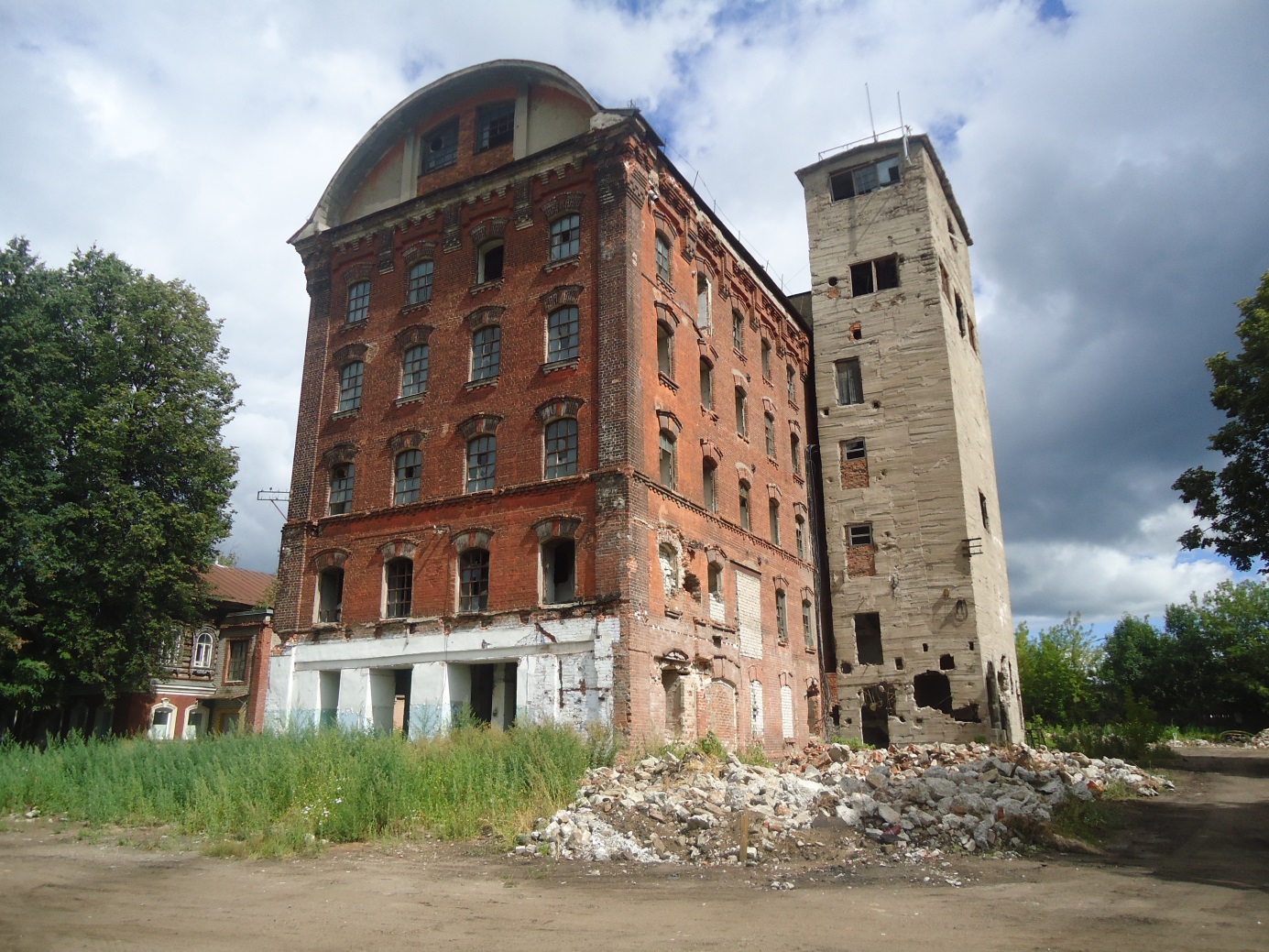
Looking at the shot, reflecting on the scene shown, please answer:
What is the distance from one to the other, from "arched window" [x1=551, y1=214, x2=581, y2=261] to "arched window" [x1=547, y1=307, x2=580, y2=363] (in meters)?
1.51

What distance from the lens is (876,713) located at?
2872 centimetres

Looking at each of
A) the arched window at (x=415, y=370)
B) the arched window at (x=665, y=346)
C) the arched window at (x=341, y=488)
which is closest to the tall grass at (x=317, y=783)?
the arched window at (x=341, y=488)

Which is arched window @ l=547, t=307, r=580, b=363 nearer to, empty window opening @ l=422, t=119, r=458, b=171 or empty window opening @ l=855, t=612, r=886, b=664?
empty window opening @ l=422, t=119, r=458, b=171

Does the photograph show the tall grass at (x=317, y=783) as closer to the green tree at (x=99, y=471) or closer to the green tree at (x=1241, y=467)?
the green tree at (x=99, y=471)

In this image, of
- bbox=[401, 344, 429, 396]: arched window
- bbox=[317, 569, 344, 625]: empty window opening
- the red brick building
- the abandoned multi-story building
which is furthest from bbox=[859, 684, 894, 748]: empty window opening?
bbox=[401, 344, 429, 396]: arched window

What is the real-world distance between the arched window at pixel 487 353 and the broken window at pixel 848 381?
47.5ft

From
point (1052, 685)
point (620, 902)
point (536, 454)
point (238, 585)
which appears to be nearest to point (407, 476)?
point (536, 454)

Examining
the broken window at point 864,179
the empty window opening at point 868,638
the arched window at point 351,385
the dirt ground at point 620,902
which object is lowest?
the dirt ground at point 620,902

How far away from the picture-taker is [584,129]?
74.9 feet

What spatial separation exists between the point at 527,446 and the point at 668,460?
346cm

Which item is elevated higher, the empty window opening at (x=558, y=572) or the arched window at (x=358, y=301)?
the arched window at (x=358, y=301)

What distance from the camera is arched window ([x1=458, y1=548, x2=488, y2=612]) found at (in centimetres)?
2102

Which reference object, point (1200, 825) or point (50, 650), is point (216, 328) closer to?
point (50, 650)

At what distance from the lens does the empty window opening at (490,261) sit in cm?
2370
